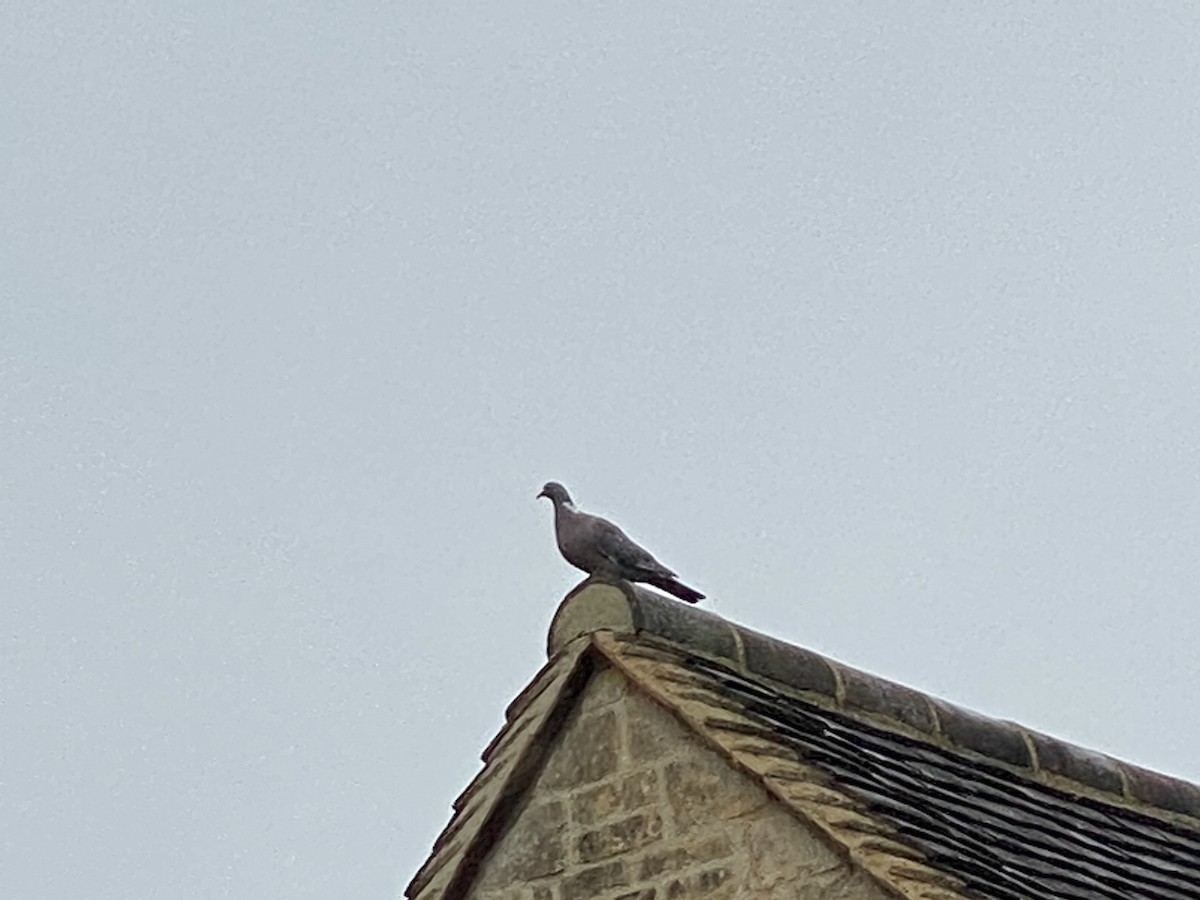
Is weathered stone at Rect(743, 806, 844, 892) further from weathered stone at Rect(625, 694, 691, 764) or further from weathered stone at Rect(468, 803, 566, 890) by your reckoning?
weathered stone at Rect(468, 803, 566, 890)

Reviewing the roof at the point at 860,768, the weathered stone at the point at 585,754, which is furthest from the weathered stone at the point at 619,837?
the roof at the point at 860,768

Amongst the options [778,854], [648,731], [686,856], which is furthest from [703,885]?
[648,731]

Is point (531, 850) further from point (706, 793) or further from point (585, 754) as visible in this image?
point (706, 793)

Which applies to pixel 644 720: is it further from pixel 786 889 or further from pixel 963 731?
pixel 963 731

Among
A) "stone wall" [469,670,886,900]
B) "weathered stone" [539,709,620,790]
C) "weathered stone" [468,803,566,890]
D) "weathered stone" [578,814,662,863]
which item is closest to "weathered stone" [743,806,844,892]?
"stone wall" [469,670,886,900]

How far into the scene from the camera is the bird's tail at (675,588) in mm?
7332

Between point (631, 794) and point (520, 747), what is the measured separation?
391mm

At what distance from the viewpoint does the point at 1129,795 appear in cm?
798

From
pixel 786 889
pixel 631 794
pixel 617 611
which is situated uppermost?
pixel 617 611

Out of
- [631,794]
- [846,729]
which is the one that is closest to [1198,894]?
[846,729]

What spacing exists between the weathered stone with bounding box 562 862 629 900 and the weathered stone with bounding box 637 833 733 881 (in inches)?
2.9

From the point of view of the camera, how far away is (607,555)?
23.9ft

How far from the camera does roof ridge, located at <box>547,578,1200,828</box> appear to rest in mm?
6996

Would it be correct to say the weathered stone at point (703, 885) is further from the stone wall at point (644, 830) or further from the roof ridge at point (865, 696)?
the roof ridge at point (865, 696)
